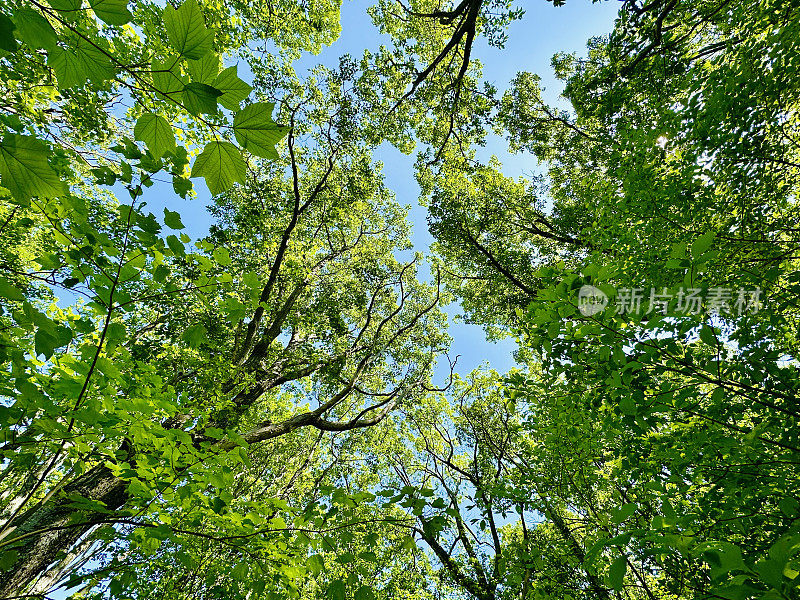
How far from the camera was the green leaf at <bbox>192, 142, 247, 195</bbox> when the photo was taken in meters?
0.73

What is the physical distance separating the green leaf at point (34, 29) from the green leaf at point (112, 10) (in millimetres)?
106

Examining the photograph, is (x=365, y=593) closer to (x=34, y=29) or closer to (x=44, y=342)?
(x=44, y=342)

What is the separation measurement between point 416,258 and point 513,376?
9.33 meters

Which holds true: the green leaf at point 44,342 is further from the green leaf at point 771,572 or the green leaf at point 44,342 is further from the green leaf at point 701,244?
the green leaf at point 701,244

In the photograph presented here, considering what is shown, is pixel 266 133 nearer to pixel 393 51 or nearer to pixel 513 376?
pixel 513 376

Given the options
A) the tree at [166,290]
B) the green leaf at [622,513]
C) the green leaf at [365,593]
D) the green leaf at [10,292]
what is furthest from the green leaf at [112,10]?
the green leaf at [622,513]

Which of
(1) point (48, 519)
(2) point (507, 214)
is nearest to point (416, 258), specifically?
(2) point (507, 214)

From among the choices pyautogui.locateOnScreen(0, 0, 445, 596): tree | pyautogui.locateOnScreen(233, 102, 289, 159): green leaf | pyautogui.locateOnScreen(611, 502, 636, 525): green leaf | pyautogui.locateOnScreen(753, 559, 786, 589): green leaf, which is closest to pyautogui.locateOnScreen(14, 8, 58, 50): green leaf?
pyautogui.locateOnScreen(0, 0, 445, 596): tree

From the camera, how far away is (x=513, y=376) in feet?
9.48

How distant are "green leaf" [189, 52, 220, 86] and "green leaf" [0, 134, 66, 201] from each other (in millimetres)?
314

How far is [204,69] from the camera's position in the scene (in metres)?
0.67

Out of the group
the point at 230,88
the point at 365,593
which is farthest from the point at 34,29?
the point at 365,593

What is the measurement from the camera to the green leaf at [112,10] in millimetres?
630

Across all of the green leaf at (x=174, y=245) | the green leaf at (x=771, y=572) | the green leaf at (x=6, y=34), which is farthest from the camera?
the green leaf at (x=174, y=245)
